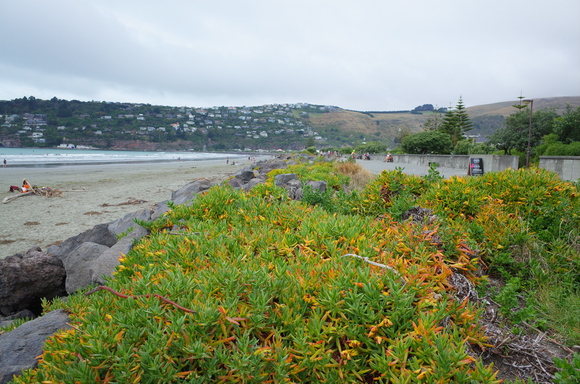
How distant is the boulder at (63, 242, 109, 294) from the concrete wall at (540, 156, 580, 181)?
40.0 ft

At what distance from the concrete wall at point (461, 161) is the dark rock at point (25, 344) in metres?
12.8

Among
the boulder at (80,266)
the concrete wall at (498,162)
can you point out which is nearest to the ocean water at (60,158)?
the boulder at (80,266)

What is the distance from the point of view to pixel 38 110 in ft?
317

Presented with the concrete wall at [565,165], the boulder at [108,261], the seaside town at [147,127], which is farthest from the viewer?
the seaside town at [147,127]

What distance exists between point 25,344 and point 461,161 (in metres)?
21.9

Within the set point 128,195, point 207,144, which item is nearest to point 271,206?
point 128,195

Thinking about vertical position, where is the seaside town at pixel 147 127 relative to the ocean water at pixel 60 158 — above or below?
above

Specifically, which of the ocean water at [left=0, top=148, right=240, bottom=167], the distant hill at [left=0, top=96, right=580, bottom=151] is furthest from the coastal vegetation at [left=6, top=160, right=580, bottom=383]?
the distant hill at [left=0, top=96, right=580, bottom=151]

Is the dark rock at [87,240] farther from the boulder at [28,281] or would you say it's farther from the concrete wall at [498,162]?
the concrete wall at [498,162]

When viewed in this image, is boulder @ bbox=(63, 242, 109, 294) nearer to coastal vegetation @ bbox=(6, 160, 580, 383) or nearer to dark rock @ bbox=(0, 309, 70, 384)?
coastal vegetation @ bbox=(6, 160, 580, 383)

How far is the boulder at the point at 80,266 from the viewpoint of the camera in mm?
4029

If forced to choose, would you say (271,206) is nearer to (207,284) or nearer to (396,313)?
(207,284)

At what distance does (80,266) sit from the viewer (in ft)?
14.0

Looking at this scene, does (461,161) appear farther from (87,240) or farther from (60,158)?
(60,158)
